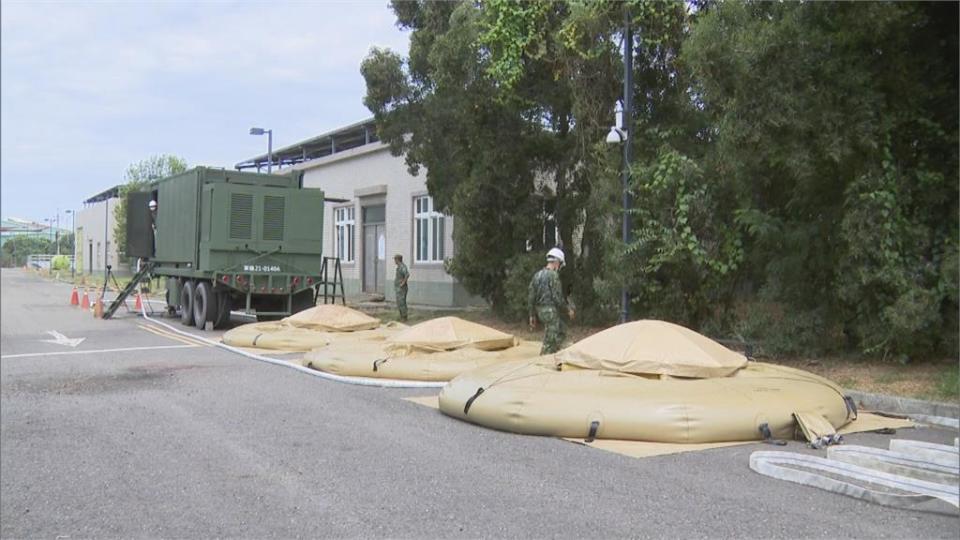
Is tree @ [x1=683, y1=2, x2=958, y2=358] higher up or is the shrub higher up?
tree @ [x1=683, y1=2, x2=958, y2=358]

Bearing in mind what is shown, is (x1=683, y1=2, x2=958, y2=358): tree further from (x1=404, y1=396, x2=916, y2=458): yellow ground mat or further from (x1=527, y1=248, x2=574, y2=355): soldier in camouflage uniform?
(x1=527, y1=248, x2=574, y2=355): soldier in camouflage uniform

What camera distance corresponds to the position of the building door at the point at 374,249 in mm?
28156

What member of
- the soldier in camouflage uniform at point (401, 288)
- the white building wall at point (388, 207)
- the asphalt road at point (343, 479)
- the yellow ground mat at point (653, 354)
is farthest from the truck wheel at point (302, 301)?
the yellow ground mat at point (653, 354)

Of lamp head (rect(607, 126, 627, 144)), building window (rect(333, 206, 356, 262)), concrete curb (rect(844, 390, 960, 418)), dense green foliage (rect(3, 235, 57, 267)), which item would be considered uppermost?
lamp head (rect(607, 126, 627, 144))

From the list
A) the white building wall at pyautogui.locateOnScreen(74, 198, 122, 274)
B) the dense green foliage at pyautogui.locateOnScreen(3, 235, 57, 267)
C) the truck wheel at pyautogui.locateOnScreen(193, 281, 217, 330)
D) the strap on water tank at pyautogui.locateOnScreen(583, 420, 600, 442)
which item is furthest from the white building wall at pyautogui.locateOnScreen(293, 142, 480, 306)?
the dense green foliage at pyautogui.locateOnScreen(3, 235, 57, 267)

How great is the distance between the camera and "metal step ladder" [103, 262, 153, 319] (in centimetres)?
2130

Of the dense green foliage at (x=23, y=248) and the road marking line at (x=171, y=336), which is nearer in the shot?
the dense green foliage at (x=23, y=248)

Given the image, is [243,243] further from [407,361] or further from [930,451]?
[930,451]

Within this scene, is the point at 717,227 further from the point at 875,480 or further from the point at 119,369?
the point at 119,369

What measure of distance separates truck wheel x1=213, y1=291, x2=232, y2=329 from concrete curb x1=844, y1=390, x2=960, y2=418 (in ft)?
44.4

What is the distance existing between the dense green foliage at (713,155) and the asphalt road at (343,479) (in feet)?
12.6

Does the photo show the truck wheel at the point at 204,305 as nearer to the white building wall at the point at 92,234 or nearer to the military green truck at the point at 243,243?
the military green truck at the point at 243,243

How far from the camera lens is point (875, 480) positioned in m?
5.49

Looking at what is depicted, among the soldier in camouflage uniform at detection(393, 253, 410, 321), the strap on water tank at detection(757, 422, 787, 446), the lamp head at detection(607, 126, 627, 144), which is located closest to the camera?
the strap on water tank at detection(757, 422, 787, 446)
